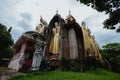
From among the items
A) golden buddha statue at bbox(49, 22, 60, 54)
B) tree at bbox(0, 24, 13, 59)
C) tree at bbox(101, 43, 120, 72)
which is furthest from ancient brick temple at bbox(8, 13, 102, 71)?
tree at bbox(0, 24, 13, 59)

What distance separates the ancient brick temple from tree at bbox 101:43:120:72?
312 cm

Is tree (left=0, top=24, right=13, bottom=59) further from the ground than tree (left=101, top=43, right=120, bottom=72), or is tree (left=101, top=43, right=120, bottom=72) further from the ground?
tree (left=0, top=24, right=13, bottom=59)

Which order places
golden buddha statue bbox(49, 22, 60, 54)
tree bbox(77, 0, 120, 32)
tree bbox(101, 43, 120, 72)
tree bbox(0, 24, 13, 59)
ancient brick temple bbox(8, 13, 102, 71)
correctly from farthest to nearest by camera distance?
tree bbox(0, 24, 13, 59), tree bbox(101, 43, 120, 72), golden buddha statue bbox(49, 22, 60, 54), ancient brick temple bbox(8, 13, 102, 71), tree bbox(77, 0, 120, 32)

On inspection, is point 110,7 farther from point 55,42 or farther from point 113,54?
point 113,54

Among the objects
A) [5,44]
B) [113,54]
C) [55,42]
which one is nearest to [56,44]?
[55,42]

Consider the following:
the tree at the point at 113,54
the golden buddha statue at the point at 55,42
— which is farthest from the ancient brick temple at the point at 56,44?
the tree at the point at 113,54

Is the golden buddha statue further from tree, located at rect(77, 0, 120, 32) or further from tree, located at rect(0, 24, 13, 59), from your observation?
tree, located at rect(0, 24, 13, 59)

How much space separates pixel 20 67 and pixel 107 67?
11051mm

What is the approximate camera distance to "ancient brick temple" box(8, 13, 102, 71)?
18.5 metres

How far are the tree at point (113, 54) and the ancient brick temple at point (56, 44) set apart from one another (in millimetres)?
3121

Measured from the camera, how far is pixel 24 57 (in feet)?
62.5

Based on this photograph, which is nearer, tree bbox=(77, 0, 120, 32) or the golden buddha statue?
tree bbox=(77, 0, 120, 32)

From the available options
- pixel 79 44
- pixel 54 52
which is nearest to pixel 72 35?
pixel 79 44

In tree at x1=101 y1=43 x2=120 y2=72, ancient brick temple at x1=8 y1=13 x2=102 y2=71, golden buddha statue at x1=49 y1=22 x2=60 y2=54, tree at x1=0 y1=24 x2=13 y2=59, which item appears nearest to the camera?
ancient brick temple at x1=8 y1=13 x2=102 y2=71
